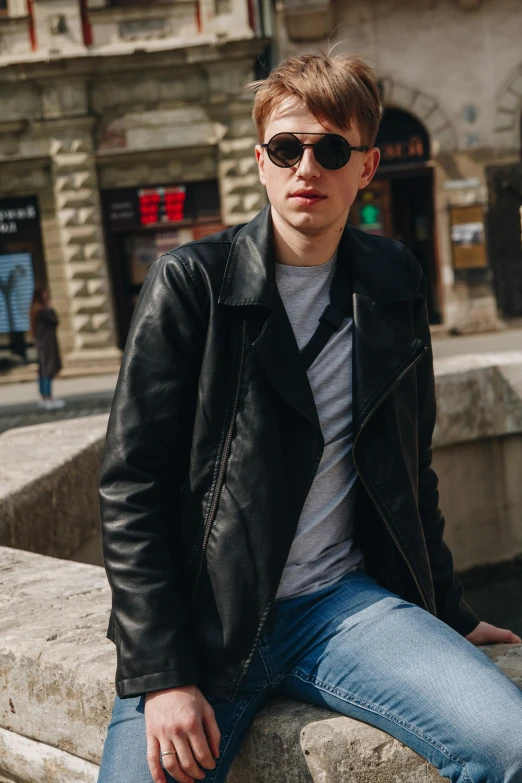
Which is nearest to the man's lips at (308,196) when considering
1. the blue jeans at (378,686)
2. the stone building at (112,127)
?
the blue jeans at (378,686)

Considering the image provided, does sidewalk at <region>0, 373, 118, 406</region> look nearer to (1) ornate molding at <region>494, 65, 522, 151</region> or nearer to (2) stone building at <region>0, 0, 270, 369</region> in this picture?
(2) stone building at <region>0, 0, 270, 369</region>

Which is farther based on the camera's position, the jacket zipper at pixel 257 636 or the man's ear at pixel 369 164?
the man's ear at pixel 369 164

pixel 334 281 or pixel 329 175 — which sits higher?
pixel 329 175

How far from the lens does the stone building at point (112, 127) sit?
51.3 ft

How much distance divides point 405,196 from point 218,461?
15221 millimetres

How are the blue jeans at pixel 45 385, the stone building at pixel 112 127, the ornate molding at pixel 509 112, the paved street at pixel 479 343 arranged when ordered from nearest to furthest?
the blue jeans at pixel 45 385 → the paved street at pixel 479 343 → the stone building at pixel 112 127 → the ornate molding at pixel 509 112

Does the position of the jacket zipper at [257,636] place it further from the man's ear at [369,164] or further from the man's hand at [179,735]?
the man's ear at [369,164]

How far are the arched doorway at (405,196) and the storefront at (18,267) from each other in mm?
4805

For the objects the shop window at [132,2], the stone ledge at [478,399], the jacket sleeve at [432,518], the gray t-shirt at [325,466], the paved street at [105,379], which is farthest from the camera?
the shop window at [132,2]

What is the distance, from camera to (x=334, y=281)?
219 cm

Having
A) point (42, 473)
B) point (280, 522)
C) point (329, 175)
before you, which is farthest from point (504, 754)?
point (42, 473)

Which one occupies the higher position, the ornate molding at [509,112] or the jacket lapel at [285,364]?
the ornate molding at [509,112]

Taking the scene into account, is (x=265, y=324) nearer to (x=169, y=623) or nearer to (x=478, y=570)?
(x=169, y=623)

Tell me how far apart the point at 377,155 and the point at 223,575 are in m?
0.96
